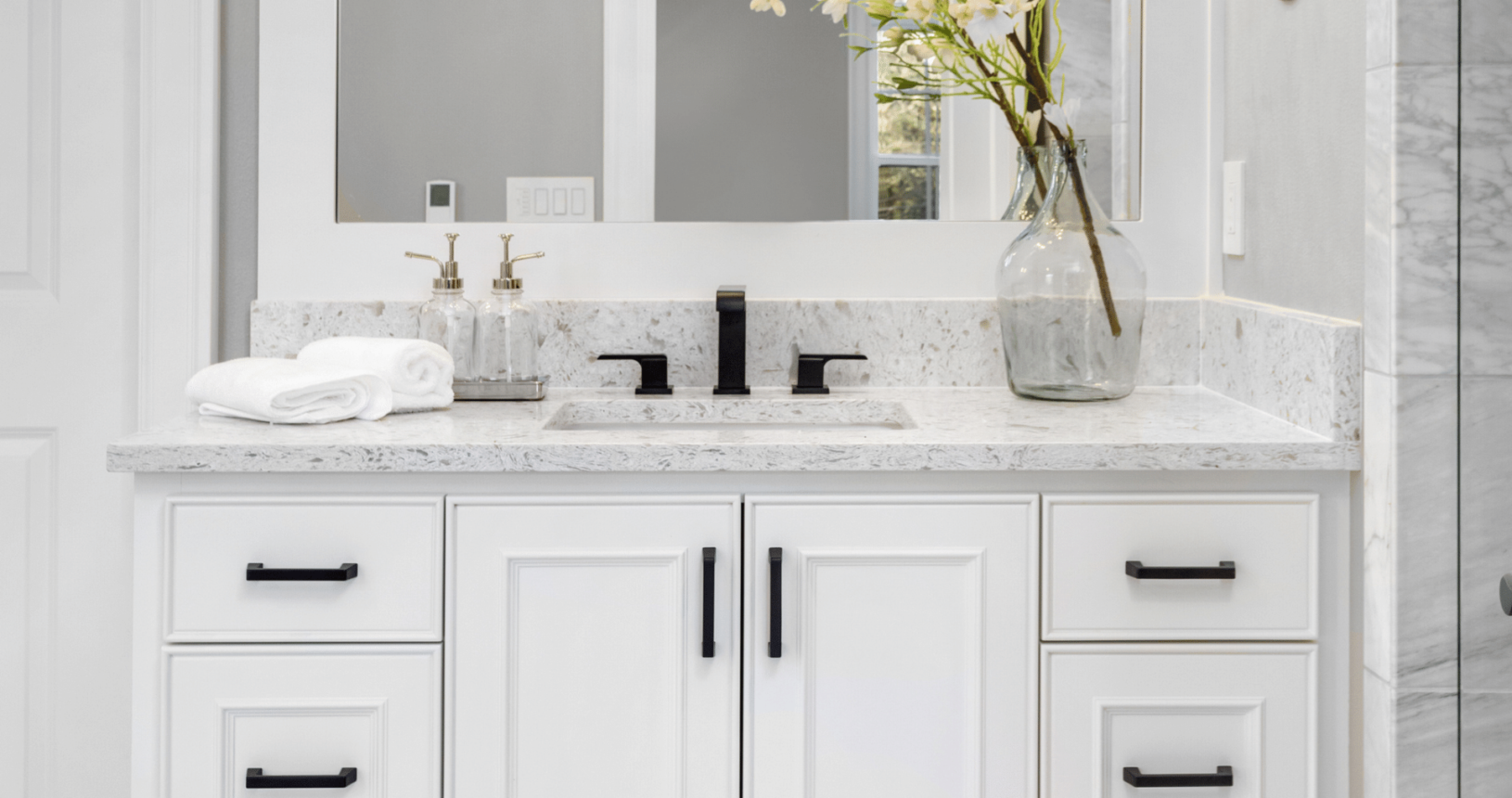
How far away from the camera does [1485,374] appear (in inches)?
46.4

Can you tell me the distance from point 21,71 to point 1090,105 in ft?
5.08

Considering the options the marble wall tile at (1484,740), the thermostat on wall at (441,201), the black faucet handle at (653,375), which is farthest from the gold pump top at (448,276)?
the marble wall tile at (1484,740)

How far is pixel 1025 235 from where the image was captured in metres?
1.58

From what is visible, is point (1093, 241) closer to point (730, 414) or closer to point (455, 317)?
point (730, 414)

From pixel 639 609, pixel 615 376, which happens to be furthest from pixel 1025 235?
pixel 639 609

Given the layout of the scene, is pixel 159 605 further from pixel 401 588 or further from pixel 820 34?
pixel 820 34

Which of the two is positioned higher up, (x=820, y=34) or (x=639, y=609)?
(x=820, y=34)

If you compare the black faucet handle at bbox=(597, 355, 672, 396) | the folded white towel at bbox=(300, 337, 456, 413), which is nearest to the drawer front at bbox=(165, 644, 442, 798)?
the folded white towel at bbox=(300, 337, 456, 413)

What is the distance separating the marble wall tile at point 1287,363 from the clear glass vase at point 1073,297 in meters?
0.13

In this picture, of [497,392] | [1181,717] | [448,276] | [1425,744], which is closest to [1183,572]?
[1181,717]

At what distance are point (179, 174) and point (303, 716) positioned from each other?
0.88 m

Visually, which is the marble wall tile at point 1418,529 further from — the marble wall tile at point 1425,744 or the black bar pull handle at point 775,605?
the black bar pull handle at point 775,605

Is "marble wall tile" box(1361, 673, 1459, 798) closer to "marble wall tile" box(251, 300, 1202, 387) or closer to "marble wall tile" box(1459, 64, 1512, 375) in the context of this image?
"marble wall tile" box(1459, 64, 1512, 375)

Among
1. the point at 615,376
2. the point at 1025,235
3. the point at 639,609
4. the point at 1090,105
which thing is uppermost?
the point at 1090,105
